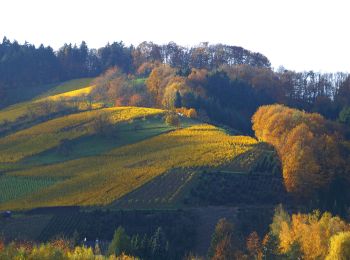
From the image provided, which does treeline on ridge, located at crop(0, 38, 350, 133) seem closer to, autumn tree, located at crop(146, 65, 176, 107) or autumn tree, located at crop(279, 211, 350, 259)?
autumn tree, located at crop(146, 65, 176, 107)

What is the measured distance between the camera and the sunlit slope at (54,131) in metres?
74.9

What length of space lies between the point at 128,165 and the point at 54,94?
159ft

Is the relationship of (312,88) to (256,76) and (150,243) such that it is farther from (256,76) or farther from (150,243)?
(150,243)

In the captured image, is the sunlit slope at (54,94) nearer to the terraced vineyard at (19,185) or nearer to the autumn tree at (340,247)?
the terraced vineyard at (19,185)

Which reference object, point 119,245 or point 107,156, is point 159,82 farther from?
point 119,245

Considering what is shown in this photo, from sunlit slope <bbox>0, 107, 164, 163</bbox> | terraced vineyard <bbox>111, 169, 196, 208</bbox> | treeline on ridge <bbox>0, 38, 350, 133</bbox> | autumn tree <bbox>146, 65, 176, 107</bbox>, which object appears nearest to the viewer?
terraced vineyard <bbox>111, 169, 196, 208</bbox>

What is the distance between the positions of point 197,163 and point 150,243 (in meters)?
18.8

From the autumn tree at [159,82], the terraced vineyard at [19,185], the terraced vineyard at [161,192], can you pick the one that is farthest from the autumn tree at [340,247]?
the autumn tree at [159,82]

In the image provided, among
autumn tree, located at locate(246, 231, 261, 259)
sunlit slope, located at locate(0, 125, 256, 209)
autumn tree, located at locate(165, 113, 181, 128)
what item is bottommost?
autumn tree, located at locate(246, 231, 261, 259)

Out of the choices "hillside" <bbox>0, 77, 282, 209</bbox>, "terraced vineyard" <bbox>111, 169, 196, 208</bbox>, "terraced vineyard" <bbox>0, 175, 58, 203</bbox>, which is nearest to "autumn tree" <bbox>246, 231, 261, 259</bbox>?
"terraced vineyard" <bbox>111, 169, 196, 208</bbox>

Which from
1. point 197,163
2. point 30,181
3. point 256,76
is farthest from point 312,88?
point 30,181

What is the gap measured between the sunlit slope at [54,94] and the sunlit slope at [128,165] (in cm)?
2435

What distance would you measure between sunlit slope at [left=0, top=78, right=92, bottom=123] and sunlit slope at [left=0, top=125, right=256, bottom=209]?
24.3 metres

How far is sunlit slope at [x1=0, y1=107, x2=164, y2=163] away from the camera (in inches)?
2950
